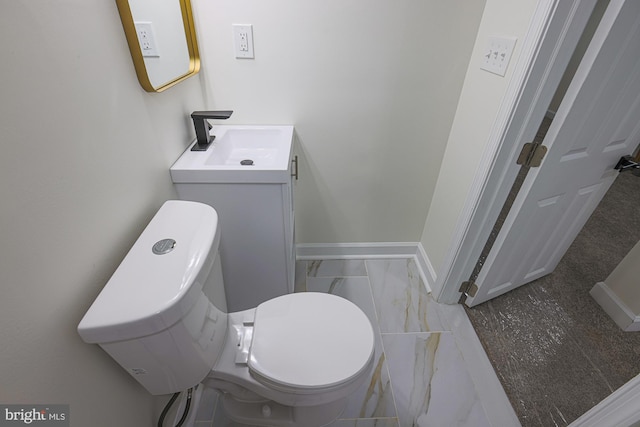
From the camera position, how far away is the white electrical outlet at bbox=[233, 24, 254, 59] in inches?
47.9

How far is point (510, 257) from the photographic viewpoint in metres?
1.42

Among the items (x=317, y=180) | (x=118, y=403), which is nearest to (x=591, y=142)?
(x=317, y=180)

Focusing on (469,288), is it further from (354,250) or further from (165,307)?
(165,307)

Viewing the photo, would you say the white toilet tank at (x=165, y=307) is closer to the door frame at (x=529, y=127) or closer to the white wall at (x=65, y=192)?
the white wall at (x=65, y=192)

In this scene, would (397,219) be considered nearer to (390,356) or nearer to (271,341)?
(390,356)

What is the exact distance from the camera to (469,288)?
1.57m

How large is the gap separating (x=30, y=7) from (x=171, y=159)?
58 cm

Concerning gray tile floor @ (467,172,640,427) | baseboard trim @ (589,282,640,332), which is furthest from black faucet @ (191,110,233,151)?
baseboard trim @ (589,282,640,332)

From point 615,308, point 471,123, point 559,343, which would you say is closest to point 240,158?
point 471,123

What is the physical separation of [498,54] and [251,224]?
1.19 meters

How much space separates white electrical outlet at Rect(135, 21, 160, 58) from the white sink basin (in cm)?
38

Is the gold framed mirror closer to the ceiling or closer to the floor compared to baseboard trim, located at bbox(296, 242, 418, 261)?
closer to the ceiling

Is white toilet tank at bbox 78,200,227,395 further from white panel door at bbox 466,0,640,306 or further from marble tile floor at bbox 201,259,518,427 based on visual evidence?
white panel door at bbox 466,0,640,306

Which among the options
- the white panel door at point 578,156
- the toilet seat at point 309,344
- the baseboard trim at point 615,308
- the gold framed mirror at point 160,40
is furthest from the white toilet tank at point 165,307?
the baseboard trim at point 615,308
